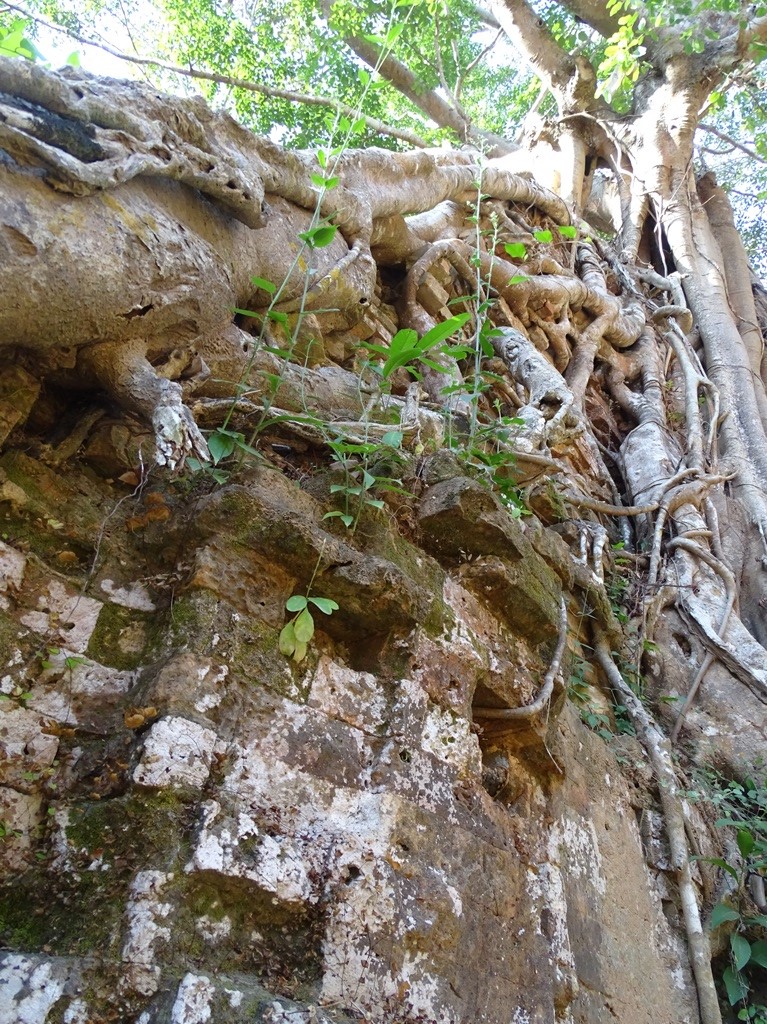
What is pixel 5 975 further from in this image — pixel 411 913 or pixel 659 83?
pixel 659 83

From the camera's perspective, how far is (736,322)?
6996mm

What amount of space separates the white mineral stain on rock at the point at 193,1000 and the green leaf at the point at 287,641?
0.65 metres

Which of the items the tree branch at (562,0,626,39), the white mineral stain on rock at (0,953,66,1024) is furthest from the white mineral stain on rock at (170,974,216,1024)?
the tree branch at (562,0,626,39)

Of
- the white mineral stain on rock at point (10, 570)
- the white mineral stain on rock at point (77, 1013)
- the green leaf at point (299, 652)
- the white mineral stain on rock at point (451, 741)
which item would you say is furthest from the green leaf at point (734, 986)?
the white mineral stain on rock at point (10, 570)

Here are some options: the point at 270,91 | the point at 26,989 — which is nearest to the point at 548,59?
the point at 270,91

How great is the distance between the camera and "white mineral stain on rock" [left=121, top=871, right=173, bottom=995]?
49.1 inches

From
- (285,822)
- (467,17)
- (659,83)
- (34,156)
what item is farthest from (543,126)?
(285,822)

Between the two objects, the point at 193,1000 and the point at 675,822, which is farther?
the point at 675,822

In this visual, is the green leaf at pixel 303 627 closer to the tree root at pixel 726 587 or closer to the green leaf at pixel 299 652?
the green leaf at pixel 299 652

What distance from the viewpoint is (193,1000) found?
48.7 inches

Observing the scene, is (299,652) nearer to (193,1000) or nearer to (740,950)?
(193,1000)

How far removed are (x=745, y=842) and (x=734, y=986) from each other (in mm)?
419

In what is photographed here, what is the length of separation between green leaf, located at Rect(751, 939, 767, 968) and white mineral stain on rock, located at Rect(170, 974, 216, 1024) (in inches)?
76.4

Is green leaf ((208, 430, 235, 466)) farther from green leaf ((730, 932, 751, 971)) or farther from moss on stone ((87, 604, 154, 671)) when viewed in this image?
green leaf ((730, 932, 751, 971))
